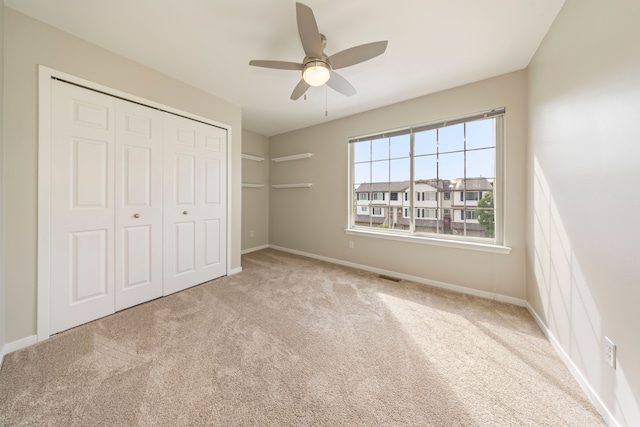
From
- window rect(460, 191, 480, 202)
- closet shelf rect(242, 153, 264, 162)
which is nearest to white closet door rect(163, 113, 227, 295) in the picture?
closet shelf rect(242, 153, 264, 162)

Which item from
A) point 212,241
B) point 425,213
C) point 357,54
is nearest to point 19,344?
point 212,241

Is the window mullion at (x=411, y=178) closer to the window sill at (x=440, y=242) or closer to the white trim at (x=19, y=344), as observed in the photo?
the window sill at (x=440, y=242)

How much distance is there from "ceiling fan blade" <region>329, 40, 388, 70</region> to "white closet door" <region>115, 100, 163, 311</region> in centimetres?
197

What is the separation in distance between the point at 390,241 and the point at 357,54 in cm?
231

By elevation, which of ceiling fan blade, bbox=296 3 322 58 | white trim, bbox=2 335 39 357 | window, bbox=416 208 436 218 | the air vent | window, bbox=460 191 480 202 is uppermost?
ceiling fan blade, bbox=296 3 322 58

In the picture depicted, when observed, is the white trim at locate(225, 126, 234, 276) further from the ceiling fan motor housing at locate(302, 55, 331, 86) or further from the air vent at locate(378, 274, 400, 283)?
the air vent at locate(378, 274, 400, 283)

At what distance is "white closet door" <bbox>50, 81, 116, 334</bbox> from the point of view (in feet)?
5.58

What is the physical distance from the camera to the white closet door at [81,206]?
1700mm

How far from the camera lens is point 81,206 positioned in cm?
181

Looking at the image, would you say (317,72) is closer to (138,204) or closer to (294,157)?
(138,204)

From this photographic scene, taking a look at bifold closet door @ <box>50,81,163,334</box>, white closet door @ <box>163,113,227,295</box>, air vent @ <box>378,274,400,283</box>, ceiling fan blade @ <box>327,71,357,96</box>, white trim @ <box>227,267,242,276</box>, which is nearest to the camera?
bifold closet door @ <box>50,81,163,334</box>

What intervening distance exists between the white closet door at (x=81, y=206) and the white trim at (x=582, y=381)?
3.53 m

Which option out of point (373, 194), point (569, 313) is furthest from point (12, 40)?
point (569, 313)

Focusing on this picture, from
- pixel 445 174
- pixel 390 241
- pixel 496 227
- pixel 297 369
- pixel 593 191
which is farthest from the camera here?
pixel 390 241
